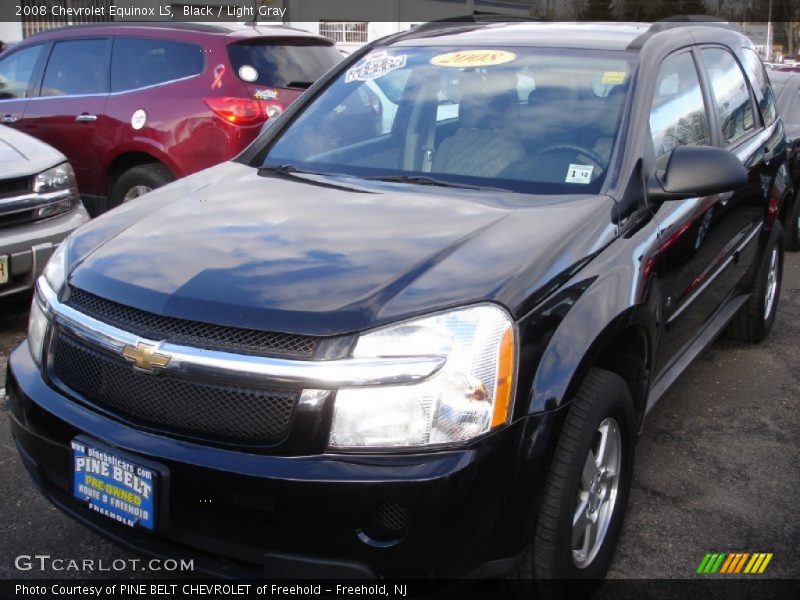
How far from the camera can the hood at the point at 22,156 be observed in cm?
529

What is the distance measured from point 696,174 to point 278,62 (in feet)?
15.0

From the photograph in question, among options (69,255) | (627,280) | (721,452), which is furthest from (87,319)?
(721,452)

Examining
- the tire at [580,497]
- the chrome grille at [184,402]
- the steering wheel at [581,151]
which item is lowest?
the tire at [580,497]

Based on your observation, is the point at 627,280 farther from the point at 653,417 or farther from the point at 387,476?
the point at 653,417

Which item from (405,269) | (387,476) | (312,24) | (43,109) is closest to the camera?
(387,476)

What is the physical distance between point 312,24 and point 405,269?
21.3 metres

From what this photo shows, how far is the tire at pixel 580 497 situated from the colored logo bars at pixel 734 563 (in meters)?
0.39

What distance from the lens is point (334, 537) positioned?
86.7 inches

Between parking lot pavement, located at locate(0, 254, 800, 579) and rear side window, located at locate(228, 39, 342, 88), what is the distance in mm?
2763

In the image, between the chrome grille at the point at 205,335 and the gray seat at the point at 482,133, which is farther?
the gray seat at the point at 482,133

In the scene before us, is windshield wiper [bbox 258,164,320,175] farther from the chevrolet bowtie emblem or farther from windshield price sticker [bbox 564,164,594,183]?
the chevrolet bowtie emblem

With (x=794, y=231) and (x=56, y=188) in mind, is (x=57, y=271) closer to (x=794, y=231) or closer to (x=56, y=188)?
(x=56, y=188)

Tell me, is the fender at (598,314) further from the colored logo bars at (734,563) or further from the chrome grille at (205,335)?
the colored logo bars at (734,563)

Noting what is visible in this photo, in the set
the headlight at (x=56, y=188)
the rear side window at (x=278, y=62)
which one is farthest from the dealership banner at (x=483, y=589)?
the rear side window at (x=278, y=62)
